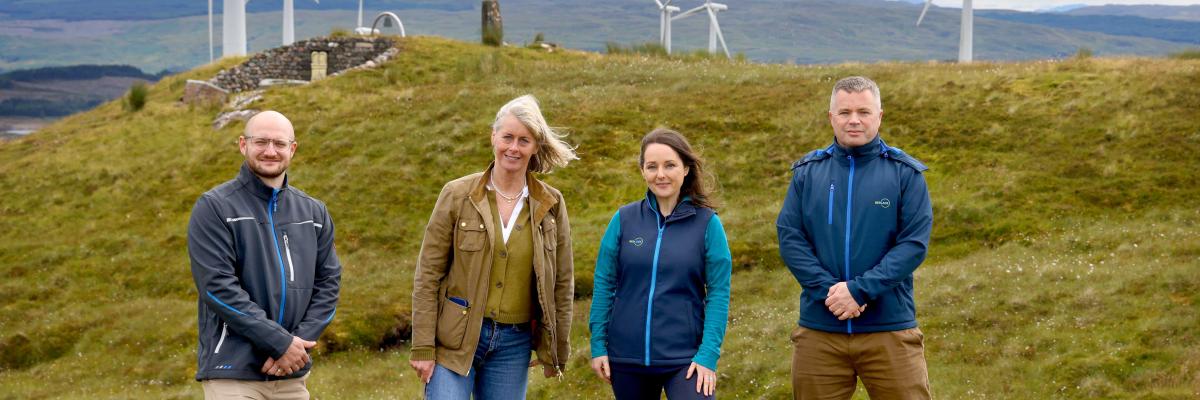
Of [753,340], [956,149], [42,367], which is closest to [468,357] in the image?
[753,340]

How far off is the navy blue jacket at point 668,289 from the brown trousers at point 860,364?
0.98 meters

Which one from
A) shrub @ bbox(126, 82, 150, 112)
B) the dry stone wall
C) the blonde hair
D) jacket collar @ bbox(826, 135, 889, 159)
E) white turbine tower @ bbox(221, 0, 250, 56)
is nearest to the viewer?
the blonde hair

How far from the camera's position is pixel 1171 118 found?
23156mm

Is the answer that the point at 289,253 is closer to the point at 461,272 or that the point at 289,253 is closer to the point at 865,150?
the point at 461,272

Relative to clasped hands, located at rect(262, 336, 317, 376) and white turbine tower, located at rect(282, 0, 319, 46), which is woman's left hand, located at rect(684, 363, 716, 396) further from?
white turbine tower, located at rect(282, 0, 319, 46)

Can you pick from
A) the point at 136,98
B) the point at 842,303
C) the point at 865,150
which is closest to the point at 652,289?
the point at 842,303

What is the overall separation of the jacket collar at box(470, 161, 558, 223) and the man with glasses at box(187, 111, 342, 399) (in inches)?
48.8

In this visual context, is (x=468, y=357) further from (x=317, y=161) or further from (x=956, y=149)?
(x=317, y=161)

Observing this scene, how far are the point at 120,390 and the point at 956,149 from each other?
17.4m

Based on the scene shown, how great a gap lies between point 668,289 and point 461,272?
1.29 meters

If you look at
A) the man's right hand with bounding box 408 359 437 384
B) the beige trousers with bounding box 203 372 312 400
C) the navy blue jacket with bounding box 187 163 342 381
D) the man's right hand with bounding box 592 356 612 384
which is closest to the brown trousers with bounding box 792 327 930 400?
the man's right hand with bounding box 592 356 612 384

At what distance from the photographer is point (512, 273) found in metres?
6.68

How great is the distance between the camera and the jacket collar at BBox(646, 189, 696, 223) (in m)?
6.75

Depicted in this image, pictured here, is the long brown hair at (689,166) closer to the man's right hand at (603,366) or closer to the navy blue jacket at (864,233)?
the navy blue jacket at (864,233)
